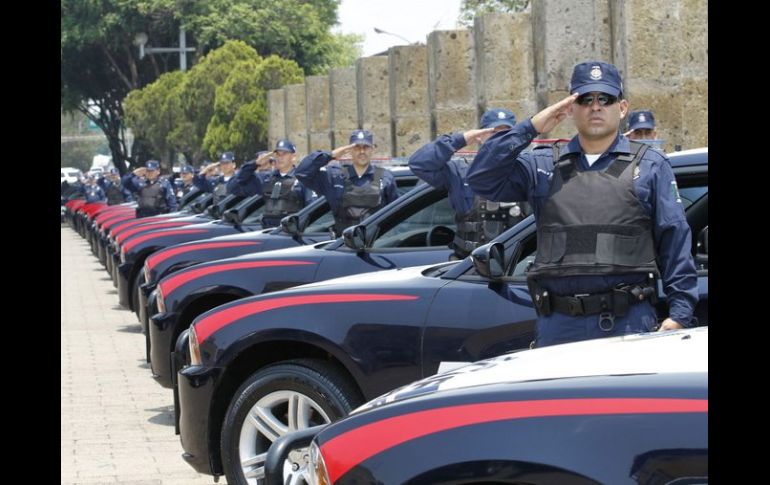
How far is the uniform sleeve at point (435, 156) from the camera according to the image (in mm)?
7438

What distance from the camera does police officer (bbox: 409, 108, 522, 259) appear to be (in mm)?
7836

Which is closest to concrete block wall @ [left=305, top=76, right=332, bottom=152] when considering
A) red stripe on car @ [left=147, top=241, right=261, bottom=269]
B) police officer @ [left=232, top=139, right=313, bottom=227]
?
police officer @ [left=232, top=139, right=313, bottom=227]

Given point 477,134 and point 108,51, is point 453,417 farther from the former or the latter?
point 108,51

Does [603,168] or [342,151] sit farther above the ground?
[342,151]

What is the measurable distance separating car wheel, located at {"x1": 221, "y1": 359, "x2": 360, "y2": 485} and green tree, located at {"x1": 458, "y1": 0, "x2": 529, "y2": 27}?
147 ft

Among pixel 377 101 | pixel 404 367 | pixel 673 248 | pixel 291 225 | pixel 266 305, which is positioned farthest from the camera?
pixel 377 101

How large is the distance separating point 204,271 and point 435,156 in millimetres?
2101

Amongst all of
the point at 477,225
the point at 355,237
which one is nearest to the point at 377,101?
the point at 355,237

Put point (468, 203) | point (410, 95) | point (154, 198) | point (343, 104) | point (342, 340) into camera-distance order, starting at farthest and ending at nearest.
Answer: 1. point (343, 104)
2. point (154, 198)
3. point (410, 95)
4. point (468, 203)
5. point (342, 340)

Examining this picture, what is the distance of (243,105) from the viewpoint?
40.0 metres

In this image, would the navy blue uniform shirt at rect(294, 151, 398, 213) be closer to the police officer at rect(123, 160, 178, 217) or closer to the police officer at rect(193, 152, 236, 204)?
the police officer at rect(193, 152, 236, 204)

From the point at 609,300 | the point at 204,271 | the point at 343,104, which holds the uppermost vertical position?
the point at 343,104

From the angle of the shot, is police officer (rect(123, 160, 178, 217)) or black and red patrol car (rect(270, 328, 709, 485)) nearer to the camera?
black and red patrol car (rect(270, 328, 709, 485))
